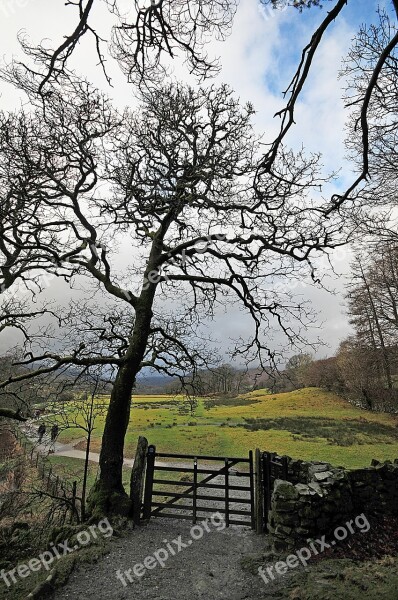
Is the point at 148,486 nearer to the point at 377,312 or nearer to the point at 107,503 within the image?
the point at 107,503

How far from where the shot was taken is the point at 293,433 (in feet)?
81.8

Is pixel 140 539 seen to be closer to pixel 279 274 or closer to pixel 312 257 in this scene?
pixel 279 274

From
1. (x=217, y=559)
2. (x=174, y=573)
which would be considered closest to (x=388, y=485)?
(x=217, y=559)

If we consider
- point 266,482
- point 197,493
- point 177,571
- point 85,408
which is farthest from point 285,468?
point 197,493

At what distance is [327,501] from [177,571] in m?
3.28

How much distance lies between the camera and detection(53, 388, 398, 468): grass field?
1902 centimetres

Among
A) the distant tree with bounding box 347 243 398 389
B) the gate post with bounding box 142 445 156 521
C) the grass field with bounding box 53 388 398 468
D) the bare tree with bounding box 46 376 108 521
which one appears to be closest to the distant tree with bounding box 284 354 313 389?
the grass field with bounding box 53 388 398 468

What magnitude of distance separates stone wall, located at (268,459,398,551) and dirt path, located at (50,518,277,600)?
0.84 m

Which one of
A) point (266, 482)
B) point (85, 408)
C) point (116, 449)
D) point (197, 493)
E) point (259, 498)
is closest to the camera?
point (259, 498)

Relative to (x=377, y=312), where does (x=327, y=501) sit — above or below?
below

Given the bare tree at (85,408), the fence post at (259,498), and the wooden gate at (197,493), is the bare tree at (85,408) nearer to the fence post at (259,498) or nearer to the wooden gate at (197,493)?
the wooden gate at (197,493)

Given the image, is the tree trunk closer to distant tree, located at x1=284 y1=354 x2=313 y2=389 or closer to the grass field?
the grass field

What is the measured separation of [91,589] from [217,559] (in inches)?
97.7

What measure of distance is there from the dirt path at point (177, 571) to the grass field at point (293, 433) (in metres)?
6.26
